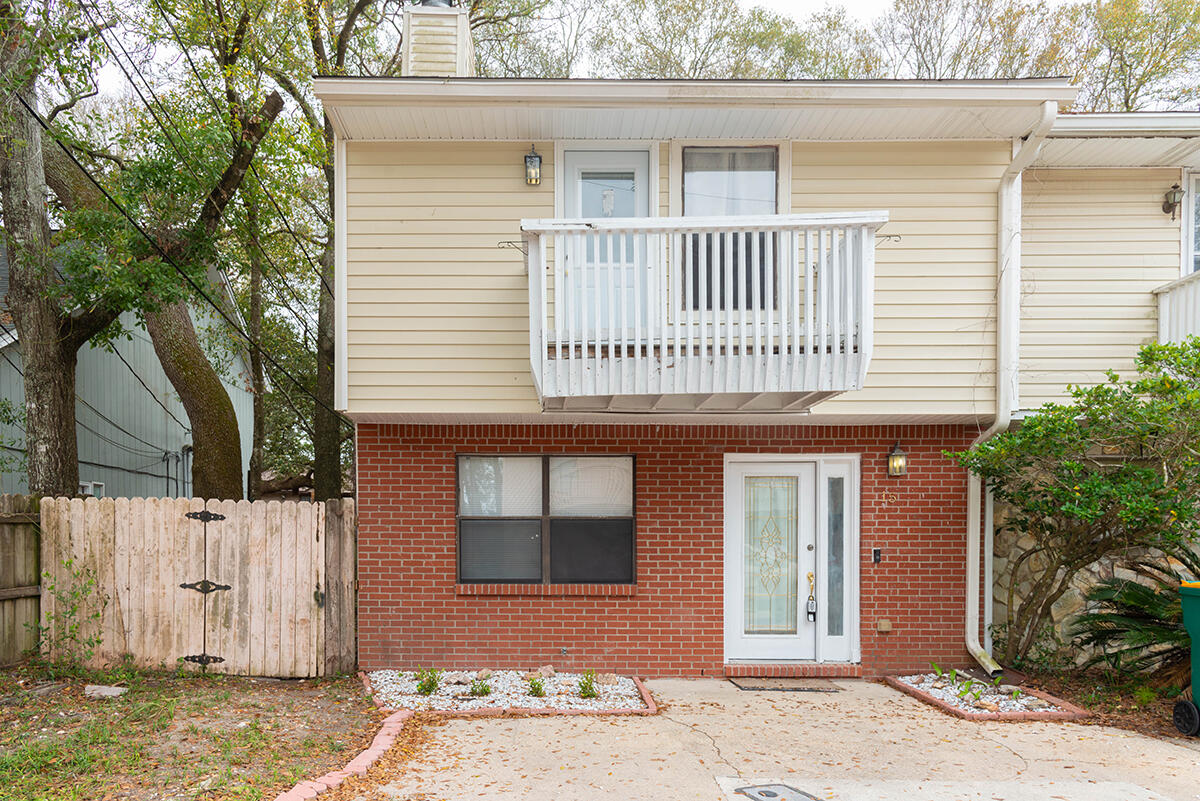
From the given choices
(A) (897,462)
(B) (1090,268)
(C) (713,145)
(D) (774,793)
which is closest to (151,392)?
(C) (713,145)

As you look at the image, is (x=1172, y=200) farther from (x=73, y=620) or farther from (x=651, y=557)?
(x=73, y=620)

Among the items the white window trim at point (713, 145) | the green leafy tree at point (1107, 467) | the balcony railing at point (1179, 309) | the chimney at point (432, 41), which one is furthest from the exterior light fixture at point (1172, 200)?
the chimney at point (432, 41)

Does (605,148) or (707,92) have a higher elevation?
(707,92)

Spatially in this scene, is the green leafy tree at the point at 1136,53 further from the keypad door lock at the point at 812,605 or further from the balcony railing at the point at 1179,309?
the keypad door lock at the point at 812,605

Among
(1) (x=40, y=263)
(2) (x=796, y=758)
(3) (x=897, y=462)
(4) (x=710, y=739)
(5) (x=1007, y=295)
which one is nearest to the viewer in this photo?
(2) (x=796, y=758)

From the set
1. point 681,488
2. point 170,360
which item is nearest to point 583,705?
point 681,488

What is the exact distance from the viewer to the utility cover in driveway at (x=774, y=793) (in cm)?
438

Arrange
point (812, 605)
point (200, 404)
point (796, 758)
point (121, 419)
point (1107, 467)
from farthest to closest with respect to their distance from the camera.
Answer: point (121, 419), point (200, 404), point (812, 605), point (1107, 467), point (796, 758)

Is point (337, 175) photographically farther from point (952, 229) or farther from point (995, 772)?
point (995, 772)

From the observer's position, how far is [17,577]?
679 cm

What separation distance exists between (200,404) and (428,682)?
19.8ft

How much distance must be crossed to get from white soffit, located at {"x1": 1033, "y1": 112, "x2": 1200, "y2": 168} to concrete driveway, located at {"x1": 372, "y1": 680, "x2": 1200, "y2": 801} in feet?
16.6

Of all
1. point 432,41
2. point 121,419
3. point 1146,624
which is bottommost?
point 1146,624

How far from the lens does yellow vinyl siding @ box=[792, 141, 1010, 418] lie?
6922mm
